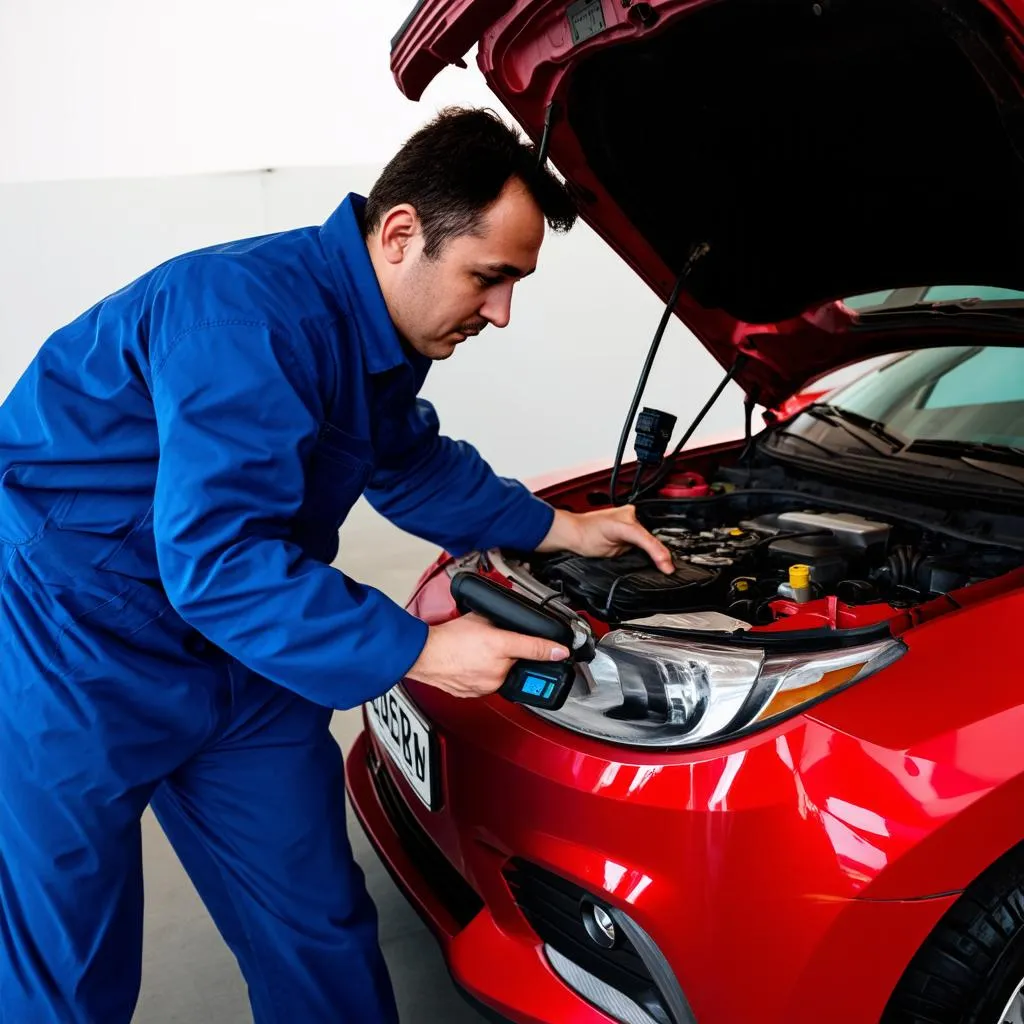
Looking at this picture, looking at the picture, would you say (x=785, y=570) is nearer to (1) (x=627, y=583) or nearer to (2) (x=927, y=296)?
(1) (x=627, y=583)

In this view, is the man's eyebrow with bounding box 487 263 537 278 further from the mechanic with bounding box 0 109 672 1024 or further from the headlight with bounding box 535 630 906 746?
the headlight with bounding box 535 630 906 746

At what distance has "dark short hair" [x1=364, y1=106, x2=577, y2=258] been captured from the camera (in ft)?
3.65

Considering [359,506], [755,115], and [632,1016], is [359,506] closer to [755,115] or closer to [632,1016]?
[755,115]

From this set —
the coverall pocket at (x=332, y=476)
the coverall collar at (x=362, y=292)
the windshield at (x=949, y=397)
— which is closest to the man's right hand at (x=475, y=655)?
the coverall pocket at (x=332, y=476)

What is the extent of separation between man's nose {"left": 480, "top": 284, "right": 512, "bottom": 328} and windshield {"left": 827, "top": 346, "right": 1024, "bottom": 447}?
0.97 meters

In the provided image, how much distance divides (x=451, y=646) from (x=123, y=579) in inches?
16.3

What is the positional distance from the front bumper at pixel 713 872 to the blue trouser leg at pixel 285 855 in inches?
8.7

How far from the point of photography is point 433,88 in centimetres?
486

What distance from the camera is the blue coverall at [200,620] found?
1.01 m

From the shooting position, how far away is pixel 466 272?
1.14 m

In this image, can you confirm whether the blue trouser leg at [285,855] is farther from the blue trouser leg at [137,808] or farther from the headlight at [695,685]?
the headlight at [695,685]

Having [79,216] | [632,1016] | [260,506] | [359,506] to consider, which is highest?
[79,216]

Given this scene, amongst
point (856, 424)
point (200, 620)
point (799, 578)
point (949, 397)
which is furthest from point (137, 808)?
point (949, 397)

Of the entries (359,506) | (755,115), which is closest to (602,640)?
(755,115)
